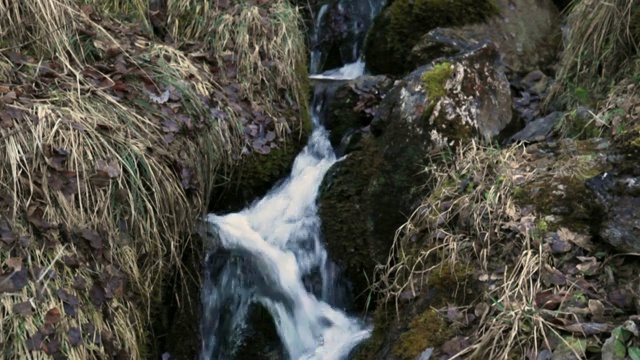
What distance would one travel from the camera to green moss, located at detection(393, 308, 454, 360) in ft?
9.58

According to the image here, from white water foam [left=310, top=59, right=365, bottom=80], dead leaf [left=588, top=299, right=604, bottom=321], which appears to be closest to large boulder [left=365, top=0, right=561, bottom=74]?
white water foam [left=310, top=59, right=365, bottom=80]

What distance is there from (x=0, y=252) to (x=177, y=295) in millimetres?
1145

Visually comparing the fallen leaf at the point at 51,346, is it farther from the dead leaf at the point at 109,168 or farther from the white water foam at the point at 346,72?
the white water foam at the point at 346,72

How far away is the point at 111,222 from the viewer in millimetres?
3537

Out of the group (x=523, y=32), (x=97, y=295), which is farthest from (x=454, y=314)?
(x=523, y=32)

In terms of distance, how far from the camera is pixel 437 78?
179 inches

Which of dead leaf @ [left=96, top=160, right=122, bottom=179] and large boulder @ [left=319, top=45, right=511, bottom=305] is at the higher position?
dead leaf @ [left=96, top=160, right=122, bottom=179]

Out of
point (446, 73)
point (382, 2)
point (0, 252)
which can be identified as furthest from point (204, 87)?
point (382, 2)

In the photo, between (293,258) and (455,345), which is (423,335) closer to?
(455,345)

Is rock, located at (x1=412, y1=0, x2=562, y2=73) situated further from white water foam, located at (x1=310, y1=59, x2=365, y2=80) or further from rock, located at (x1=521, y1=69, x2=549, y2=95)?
white water foam, located at (x1=310, y1=59, x2=365, y2=80)

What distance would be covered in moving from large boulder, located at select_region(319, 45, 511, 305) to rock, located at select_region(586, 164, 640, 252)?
150cm

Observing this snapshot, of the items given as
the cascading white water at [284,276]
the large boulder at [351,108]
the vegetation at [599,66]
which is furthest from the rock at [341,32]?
the vegetation at [599,66]

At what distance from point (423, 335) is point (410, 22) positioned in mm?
4070

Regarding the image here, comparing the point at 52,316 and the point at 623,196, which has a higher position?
the point at 623,196
